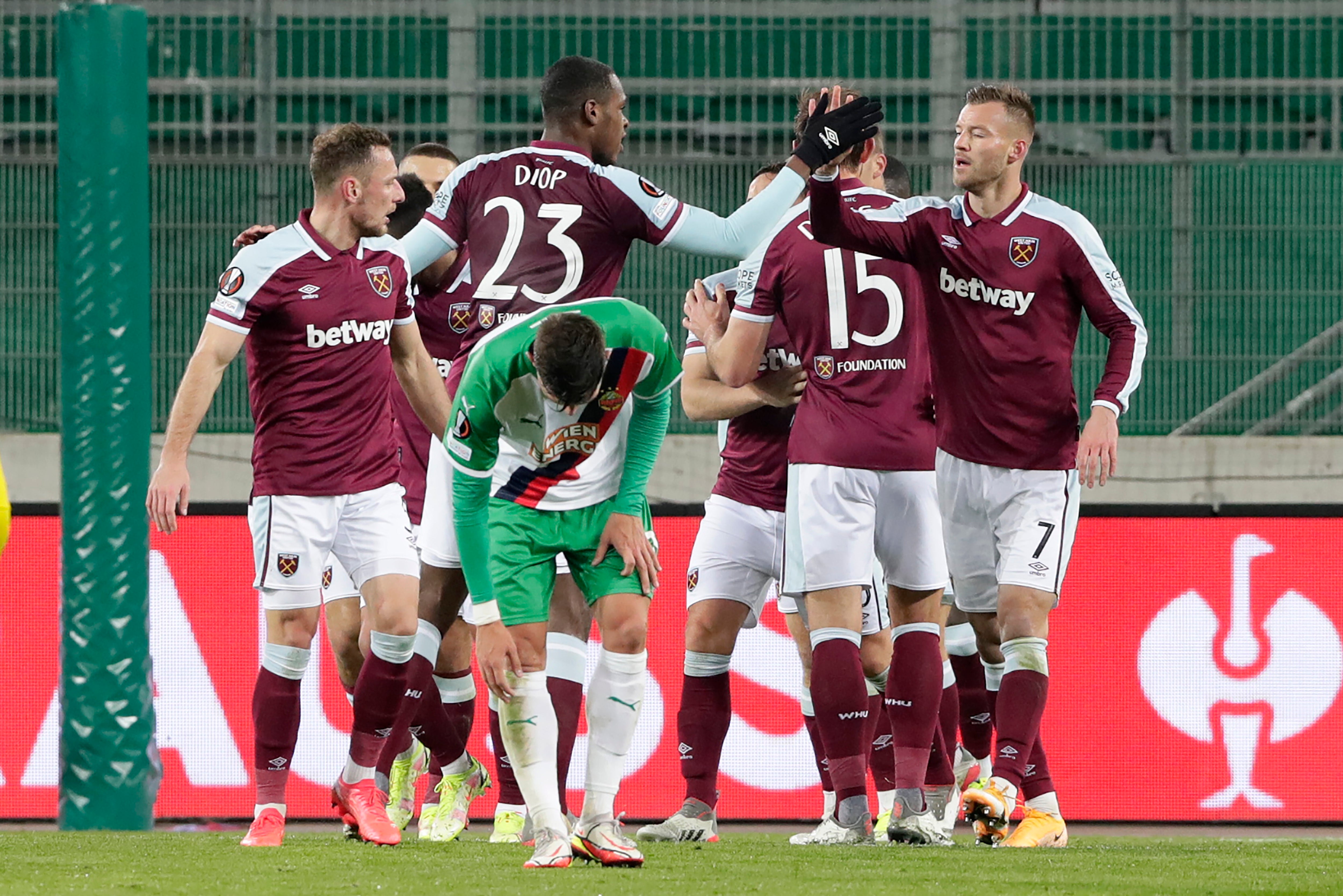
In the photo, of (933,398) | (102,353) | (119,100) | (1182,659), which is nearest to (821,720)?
(933,398)

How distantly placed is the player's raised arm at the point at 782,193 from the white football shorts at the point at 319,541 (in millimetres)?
1324

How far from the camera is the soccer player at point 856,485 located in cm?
584

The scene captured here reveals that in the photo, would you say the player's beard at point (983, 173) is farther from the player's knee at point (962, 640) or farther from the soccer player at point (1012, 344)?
the player's knee at point (962, 640)

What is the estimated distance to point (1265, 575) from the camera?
8.13 meters

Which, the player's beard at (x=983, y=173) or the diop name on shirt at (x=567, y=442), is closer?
the diop name on shirt at (x=567, y=442)

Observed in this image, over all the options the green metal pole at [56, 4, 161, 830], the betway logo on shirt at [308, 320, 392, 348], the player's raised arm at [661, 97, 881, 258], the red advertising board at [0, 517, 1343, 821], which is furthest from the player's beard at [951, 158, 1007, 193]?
the green metal pole at [56, 4, 161, 830]

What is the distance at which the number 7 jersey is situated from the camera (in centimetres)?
593

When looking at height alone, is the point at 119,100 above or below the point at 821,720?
above

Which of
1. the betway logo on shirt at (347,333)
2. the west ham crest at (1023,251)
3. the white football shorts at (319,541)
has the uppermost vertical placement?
the west ham crest at (1023,251)

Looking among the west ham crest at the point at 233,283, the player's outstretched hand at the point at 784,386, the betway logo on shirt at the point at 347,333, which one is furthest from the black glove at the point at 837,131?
the west ham crest at the point at 233,283

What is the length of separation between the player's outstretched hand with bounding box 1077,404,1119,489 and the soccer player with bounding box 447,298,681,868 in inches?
53.4

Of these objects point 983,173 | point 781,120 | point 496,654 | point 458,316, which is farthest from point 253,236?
point 781,120

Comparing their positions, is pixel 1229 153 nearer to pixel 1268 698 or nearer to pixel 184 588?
pixel 1268 698

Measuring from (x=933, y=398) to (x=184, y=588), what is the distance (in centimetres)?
389
